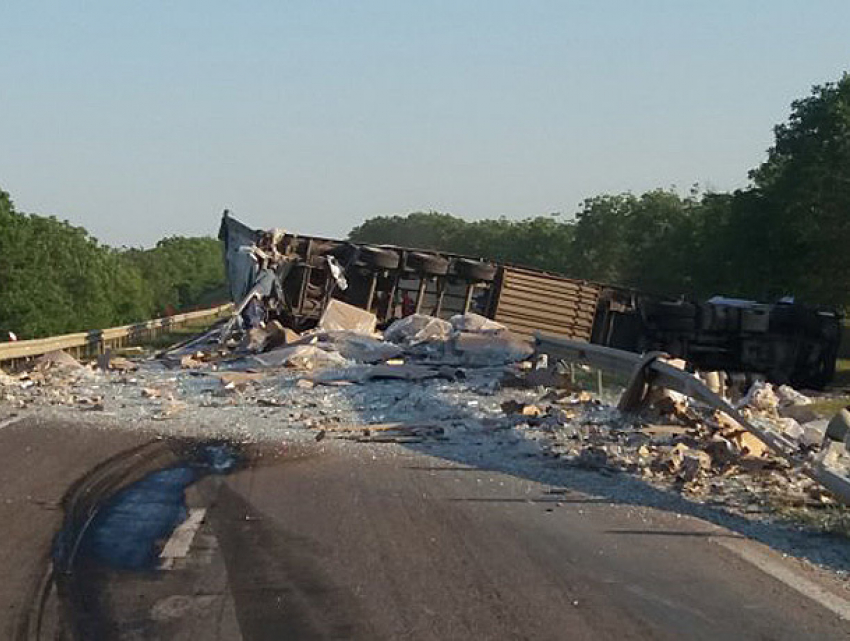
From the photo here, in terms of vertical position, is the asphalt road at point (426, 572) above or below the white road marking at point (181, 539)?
above

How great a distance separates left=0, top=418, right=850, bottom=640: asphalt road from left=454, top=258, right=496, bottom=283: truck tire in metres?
18.6

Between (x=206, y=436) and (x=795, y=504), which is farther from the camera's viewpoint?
(x=206, y=436)

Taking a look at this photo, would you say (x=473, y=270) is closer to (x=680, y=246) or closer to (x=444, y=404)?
(x=444, y=404)

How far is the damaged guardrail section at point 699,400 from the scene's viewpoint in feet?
30.8

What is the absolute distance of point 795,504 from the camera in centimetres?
966

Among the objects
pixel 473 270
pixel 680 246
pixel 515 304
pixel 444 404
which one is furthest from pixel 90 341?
pixel 680 246

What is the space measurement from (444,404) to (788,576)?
8.25 metres

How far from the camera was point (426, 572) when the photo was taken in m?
7.20

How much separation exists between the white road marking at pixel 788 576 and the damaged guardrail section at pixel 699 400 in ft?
3.17

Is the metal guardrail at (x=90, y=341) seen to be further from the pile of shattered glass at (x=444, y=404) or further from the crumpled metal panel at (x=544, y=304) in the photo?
the crumpled metal panel at (x=544, y=304)

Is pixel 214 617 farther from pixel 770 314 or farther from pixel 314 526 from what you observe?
pixel 770 314

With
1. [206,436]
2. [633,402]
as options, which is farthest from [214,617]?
[633,402]

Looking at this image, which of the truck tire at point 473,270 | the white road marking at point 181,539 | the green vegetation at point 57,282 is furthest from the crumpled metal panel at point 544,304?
the green vegetation at point 57,282

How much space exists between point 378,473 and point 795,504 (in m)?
3.42
